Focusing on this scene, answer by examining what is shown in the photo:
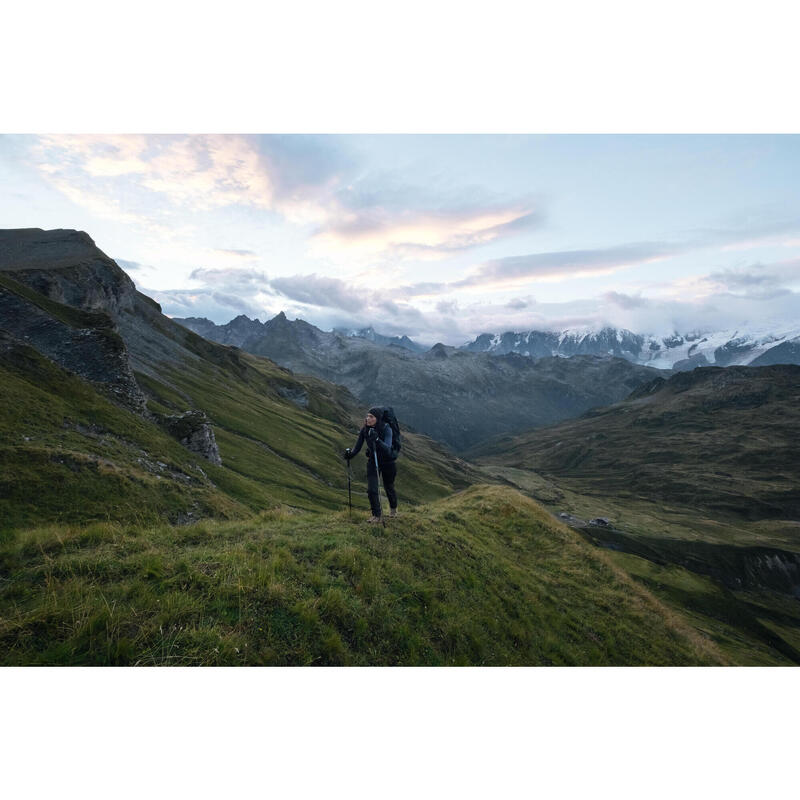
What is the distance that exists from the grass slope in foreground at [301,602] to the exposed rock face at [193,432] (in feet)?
81.7

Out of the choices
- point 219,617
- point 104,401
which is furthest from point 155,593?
point 104,401

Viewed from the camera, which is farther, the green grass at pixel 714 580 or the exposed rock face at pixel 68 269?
the exposed rock face at pixel 68 269

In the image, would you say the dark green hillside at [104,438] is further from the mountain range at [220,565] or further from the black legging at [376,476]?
the black legging at [376,476]

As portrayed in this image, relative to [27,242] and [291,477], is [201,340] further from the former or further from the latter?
[291,477]

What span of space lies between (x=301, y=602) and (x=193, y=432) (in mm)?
33411

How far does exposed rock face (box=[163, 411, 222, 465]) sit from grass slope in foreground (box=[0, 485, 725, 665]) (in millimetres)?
24911

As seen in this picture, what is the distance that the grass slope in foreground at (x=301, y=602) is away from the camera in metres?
7.27

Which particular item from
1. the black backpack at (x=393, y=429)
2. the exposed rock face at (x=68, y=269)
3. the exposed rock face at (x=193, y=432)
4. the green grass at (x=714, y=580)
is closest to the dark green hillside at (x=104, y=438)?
the exposed rock face at (x=68, y=269)

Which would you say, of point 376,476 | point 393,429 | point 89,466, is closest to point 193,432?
point 89,466

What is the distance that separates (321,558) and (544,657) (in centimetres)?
830

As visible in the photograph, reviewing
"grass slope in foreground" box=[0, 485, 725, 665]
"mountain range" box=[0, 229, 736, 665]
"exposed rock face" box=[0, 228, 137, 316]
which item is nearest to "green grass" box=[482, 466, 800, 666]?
"mountain range" box=[0, 229, 736, 665]

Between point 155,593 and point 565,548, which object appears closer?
point 155,593

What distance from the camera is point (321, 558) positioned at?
11750 mm

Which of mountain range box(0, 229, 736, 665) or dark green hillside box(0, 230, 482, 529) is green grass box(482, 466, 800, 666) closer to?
mountain range box(0, 229, 736, 665)
